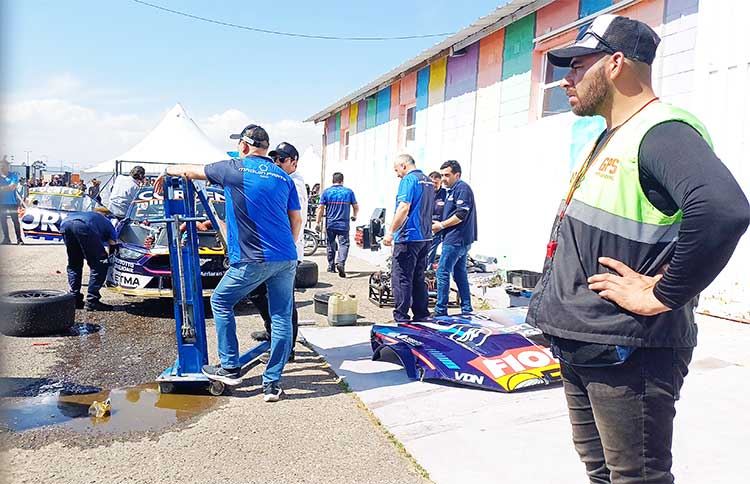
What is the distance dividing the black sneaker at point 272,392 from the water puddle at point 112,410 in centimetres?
39

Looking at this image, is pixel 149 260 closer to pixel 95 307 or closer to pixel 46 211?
pixel 95 307

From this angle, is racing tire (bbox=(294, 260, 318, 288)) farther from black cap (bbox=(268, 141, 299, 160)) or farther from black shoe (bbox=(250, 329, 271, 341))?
Result: black cap (bbox=(268, 141, 299, 160))

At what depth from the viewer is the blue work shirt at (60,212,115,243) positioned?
286 inches

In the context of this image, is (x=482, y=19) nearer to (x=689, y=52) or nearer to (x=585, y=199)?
(x=689, y=52)

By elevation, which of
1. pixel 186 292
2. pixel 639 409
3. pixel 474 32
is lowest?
pixel 186 292

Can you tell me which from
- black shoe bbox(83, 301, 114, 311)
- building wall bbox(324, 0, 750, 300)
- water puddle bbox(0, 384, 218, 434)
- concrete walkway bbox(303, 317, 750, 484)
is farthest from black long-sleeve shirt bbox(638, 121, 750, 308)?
black shoe bbox(83, 301, 114, 311)

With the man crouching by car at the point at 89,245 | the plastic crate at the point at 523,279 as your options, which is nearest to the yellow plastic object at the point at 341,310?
the plastic crate at the point at 523,279

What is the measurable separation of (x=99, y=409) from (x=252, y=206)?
5.96 feet

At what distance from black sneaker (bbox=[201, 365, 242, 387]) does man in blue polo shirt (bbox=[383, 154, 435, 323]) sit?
2379 mm

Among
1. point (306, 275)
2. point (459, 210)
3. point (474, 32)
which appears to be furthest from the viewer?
point (474, 32)

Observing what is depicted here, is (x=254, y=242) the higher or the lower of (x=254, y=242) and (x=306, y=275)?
the higher

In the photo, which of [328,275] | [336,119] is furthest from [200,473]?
[336,119]

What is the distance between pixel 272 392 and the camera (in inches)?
176

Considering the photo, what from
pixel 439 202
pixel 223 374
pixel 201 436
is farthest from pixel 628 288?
pixel 439 202
